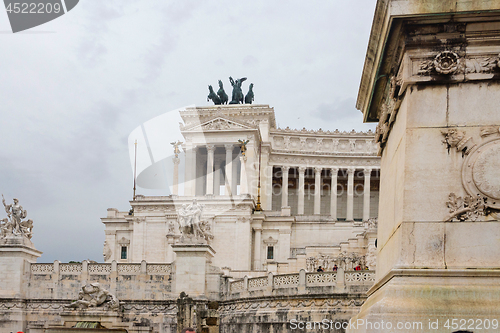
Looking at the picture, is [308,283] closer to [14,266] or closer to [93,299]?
[93,299]

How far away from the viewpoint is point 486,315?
6.92m

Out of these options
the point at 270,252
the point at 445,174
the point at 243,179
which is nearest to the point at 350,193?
the point at 243,179

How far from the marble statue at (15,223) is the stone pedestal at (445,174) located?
30.8m

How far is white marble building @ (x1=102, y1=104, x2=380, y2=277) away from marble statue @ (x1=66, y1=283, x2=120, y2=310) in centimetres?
1314

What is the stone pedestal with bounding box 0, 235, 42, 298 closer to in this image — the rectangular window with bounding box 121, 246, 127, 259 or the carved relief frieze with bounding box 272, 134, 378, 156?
the rectangular window with bounding box 121, 246, 127, 259

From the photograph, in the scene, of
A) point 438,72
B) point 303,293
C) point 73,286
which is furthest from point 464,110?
point 73,286

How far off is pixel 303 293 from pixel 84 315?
34.5 ft

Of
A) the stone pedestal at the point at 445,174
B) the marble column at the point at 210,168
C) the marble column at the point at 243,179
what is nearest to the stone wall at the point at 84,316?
the stone pedestal at the point at 445,174

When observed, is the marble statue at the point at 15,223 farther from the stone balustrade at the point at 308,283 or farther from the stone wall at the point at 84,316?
the stone balustrade at the point at 308,283

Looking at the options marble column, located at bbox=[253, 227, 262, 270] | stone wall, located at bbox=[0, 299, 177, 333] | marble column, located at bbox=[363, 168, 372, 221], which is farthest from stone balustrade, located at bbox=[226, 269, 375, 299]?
marble column, located at bbox=[363, 168, 372, 221]

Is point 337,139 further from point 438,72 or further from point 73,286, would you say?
point 438,72

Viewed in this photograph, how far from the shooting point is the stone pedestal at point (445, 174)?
23.3 feet

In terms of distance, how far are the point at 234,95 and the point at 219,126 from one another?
13045 millimetres

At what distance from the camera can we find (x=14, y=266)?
34281mm
